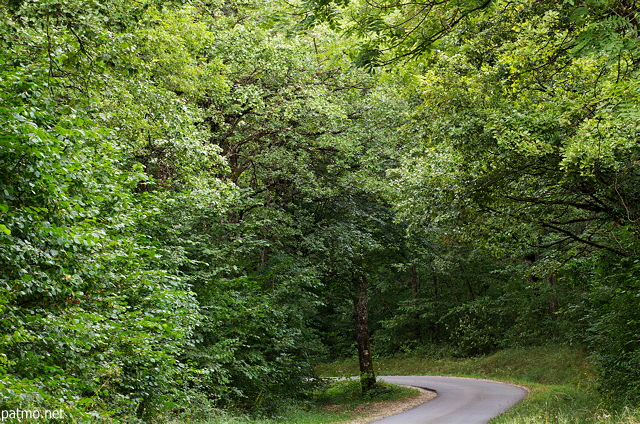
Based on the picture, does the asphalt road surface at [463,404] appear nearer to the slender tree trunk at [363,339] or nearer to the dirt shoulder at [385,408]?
the dirt shoulder at [385,408]

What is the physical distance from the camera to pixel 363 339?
66.9 ft

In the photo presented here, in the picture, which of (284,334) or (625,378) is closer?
(625,378)

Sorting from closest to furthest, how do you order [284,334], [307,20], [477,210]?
[307,20]
[477,210]
[284,334]

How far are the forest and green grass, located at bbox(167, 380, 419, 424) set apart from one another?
0.51 meters

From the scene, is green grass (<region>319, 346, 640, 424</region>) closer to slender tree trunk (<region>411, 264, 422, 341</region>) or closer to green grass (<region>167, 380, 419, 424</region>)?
slender tree trunk (<region>411, 264, 422, 341</region>)

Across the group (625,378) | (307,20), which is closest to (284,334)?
(625,378)

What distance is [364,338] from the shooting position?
20375 mm

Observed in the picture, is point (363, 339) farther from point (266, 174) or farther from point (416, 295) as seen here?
point (416, 295)

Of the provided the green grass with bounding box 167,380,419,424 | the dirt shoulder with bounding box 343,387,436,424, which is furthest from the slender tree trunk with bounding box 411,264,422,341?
the dirt shoulder with bounding box 343,387,436,424

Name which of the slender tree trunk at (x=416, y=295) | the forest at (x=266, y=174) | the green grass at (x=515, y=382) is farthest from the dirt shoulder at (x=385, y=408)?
the slender tree trunk at (x=416, y=295)

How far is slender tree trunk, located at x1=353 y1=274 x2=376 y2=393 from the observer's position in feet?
65.2

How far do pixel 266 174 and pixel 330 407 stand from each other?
795 cm

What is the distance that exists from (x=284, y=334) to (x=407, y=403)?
5.60 m

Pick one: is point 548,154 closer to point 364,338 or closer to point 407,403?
point 407,403
